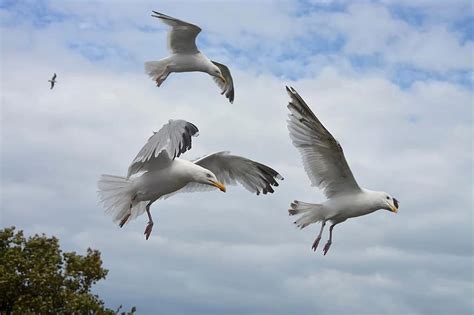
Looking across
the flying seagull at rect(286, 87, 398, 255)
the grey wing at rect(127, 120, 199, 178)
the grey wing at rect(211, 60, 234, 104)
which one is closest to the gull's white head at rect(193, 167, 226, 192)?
the grey wing at rect(127, 120, 199, 178)

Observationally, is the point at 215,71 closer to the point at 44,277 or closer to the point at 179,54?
the point at 179,54

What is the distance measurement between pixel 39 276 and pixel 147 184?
501 inches

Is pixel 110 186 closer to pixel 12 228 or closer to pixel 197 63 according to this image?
pixel 197 63

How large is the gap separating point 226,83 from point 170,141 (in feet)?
35.6

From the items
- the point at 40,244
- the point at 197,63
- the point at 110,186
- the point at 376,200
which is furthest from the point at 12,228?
the point at 376,200

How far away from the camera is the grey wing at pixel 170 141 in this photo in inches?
457

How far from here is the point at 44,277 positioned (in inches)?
958

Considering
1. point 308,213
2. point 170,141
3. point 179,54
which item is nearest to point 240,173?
point 308,213

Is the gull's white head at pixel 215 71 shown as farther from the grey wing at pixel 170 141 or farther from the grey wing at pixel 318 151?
the grey wing at pixel 170 141

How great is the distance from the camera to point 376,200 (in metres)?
14.0

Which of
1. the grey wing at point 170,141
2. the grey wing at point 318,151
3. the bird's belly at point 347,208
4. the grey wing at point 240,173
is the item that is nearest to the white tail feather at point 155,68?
the grey wing at point 240,173

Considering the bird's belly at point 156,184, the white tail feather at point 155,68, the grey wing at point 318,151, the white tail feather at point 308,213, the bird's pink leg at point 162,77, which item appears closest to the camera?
the bird's belly at point 156,184

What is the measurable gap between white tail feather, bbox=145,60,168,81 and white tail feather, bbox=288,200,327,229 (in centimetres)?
598

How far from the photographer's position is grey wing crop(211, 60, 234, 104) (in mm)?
22344
